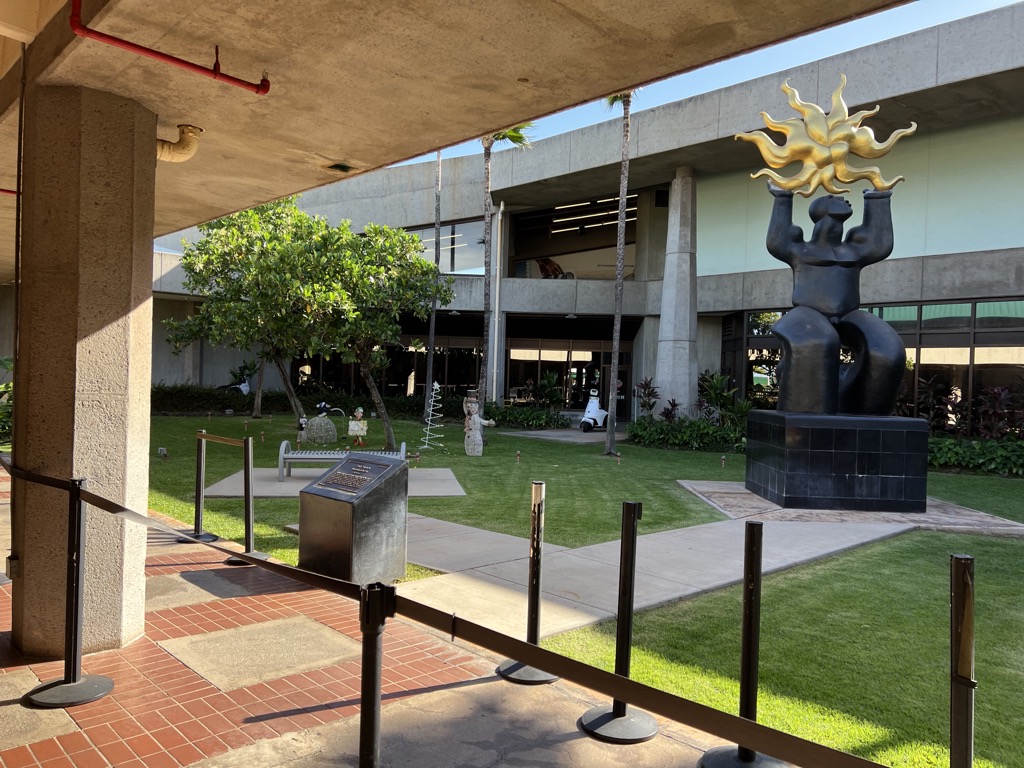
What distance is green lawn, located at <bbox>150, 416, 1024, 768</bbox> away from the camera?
4.35 m

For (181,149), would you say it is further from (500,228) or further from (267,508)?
(500,228)

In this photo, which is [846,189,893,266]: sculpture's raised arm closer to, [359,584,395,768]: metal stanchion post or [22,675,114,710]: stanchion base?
[359,584,395,768]: metal stanchion post

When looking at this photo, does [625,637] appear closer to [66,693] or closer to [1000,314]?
[66,693]

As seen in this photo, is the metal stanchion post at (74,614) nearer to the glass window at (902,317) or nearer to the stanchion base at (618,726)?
the stanchion base at (618,726)

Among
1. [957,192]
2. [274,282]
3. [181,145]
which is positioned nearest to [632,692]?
[181,145]

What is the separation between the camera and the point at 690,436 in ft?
71.1

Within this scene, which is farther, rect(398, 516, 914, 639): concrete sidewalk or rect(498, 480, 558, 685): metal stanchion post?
rect(398, 516, 914, 639): concrete sidewalk

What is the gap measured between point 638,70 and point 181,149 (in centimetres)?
342

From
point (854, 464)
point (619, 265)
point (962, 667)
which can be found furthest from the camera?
point (619, 265)

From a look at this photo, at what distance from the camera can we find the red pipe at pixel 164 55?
Answer: 375 centimetres

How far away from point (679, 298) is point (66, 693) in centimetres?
2366

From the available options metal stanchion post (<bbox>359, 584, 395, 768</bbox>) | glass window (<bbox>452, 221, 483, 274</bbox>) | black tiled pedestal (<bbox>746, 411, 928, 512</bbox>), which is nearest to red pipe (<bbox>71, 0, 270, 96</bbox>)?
metal stanchion post (<bbox>359, 584, 395, 768</bbox>)

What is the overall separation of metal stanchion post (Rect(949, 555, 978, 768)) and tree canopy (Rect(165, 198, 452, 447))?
13.3 metres

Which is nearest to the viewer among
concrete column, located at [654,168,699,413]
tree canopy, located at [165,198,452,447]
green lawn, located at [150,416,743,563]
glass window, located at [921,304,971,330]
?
green lawn, located at [150,416,743,563]
